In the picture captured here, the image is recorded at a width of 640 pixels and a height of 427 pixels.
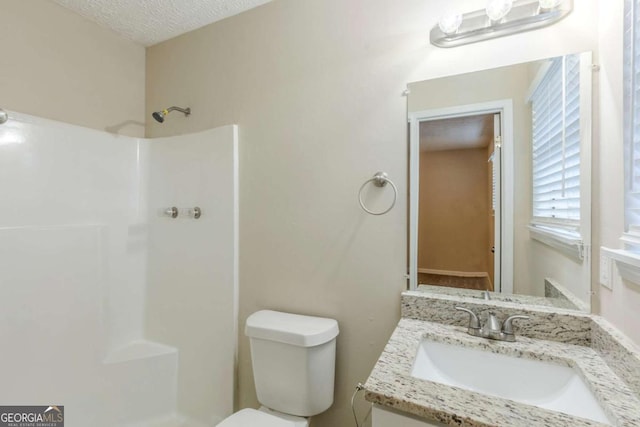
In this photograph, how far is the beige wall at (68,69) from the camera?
4.86 feet

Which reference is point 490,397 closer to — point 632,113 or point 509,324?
point 509,324

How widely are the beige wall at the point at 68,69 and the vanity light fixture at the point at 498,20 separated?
194 centimetres

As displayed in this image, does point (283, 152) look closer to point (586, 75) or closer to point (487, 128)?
point (487, 128)

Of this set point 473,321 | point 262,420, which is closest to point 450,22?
point 473,321

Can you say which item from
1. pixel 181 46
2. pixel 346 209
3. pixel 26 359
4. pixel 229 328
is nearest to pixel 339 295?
pixel 346 209

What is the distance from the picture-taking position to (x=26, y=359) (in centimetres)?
143

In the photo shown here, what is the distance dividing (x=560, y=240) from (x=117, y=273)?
2.29m

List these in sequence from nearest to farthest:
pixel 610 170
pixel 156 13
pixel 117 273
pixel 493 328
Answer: pixel 610 170, pixel 493 328, pixel 156 13, pixel 117 273

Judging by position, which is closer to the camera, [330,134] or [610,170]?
[610,170]

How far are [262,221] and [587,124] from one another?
54.6 inches

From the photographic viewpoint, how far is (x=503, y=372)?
937 millimetres

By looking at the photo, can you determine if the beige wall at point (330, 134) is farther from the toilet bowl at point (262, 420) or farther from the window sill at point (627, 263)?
the window sill at point (627, 263)

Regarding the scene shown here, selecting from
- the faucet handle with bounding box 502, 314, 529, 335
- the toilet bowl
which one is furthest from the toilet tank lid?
the faucet handle with bounding box 502, 314, 529, 335

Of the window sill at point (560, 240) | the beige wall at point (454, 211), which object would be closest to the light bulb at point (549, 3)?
the beige wall at point (454, 211)
